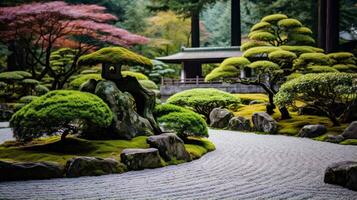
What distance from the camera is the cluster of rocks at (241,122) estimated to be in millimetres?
15052

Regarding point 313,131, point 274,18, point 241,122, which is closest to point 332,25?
point 274,18

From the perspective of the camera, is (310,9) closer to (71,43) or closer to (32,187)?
(71,43)

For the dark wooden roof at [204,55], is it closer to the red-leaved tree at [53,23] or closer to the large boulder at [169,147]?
the red-leaved tree at [53,23]

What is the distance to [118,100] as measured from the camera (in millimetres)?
9656

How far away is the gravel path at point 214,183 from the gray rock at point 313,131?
13.3ft

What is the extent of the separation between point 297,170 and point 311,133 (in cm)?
645

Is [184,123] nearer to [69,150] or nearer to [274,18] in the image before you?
[69,150]

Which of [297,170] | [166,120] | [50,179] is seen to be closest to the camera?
[50,179]

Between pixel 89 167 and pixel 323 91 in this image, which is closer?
pixel 89 167

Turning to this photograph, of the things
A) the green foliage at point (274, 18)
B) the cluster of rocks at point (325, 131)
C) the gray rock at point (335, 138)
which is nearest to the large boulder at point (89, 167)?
the gray rock at point (335, 138)

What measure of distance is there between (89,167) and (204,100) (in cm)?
1197

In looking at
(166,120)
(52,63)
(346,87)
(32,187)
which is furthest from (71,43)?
(32,187)

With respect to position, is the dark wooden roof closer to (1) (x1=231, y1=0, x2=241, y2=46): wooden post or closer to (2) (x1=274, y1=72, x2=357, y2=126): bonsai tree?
(1) (x1=231, y1=0, x2=241, y2=46): wooden post

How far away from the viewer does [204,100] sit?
18.5 metres
